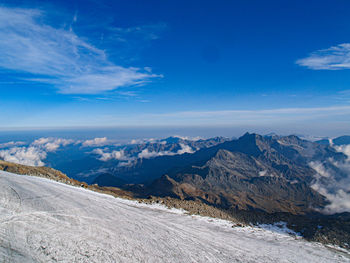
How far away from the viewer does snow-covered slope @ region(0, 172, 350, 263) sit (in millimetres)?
11359

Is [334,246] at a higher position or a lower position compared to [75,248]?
lower

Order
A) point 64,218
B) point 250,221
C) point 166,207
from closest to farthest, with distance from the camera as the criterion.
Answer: point 64,218
point 166,207
point 250,221

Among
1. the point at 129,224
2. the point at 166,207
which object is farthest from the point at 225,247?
the point at 166,207

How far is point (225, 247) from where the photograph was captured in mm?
15102

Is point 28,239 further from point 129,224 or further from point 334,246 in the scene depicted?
point 334,246

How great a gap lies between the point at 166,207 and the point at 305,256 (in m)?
15.6

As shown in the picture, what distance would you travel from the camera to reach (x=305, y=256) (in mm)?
15203

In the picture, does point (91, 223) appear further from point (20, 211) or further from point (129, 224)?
point (20, 211)

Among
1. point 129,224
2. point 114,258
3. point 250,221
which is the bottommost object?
point 250,221

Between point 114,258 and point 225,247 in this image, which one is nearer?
point 114,258

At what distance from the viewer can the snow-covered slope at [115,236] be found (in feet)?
37.3

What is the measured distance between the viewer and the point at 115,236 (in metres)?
14.0

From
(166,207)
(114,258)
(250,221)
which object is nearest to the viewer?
(114,258)

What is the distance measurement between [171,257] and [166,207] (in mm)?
12787
